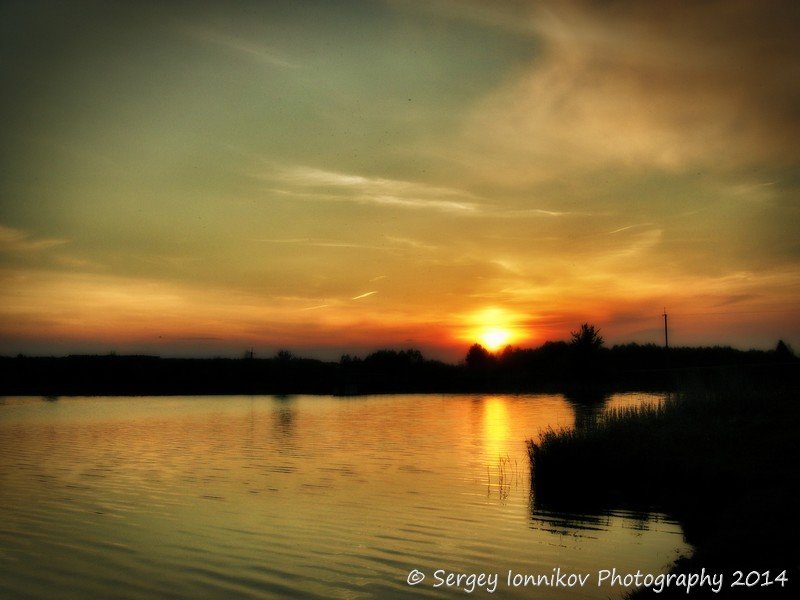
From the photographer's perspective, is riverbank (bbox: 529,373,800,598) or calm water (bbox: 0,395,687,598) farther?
calm water (bbox: 0,395,687,598)

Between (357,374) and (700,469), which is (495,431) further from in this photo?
(357,374)

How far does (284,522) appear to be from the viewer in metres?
19.6

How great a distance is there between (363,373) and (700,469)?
11325cm

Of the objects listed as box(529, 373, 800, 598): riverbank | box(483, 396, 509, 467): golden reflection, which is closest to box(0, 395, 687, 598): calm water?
box(483, 396, 509, 467): golden reflection

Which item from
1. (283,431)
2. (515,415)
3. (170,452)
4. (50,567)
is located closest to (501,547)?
(50,567)

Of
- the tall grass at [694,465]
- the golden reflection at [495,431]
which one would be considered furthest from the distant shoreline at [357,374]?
the tall grass at [694,465]

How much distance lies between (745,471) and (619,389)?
74.7m

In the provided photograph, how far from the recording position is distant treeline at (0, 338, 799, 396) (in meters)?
102

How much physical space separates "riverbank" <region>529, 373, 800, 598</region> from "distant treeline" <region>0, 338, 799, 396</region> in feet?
213

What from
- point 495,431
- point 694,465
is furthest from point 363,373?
point 694,465

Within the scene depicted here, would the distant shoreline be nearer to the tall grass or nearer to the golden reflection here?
the golden reflection

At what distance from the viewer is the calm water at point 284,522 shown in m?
14.5

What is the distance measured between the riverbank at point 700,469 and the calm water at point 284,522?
1.33m

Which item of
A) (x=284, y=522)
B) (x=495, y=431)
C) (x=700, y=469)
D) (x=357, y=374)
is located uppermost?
(x=357, y=374)
